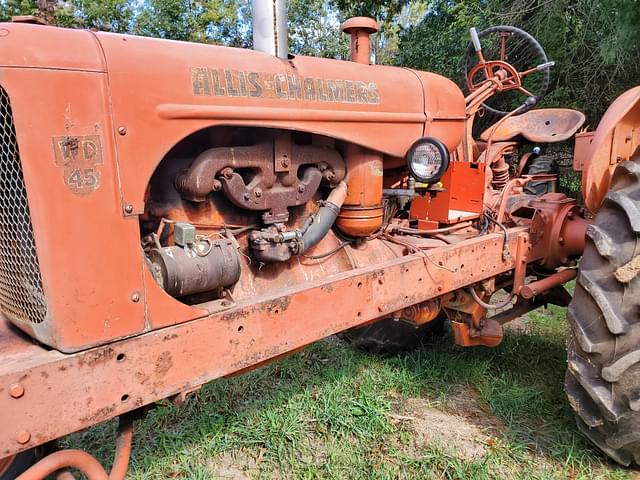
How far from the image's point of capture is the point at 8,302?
1.42 meters

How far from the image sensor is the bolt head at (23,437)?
110 cm

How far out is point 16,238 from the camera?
1.29m

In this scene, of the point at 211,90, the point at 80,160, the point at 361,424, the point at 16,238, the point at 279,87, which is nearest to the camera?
the point at 80,160

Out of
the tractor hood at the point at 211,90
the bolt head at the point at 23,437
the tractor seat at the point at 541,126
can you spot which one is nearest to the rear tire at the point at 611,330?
the tractor hood at the point at 211,90

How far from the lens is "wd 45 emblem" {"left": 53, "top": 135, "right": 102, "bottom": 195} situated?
116 centimetres

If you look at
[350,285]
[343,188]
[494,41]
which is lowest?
[350,285]

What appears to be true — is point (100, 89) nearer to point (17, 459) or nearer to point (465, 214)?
point (17, 459)

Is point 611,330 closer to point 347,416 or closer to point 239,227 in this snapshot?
point 347,416

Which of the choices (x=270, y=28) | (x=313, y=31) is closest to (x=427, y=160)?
(x=270, y=28)

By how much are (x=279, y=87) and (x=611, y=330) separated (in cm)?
155

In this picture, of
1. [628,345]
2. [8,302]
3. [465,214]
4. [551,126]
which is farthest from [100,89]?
[551,126]

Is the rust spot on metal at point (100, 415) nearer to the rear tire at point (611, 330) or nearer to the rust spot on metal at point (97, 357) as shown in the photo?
the rust spot on metal at point (97, 357)

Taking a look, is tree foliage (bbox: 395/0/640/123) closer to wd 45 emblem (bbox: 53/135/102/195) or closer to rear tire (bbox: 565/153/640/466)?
rear tire (bbox: 565/153/640/466)

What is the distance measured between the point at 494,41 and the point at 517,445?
752 centimetres
